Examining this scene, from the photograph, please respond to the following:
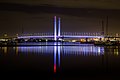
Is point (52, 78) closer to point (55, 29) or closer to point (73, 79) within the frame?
point (73, 79)

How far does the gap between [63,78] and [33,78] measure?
0.95 m

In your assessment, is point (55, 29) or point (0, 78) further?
point (55, 29)

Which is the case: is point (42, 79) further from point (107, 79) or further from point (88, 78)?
point (107, 79)

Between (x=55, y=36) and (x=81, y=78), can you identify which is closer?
(x=81, y=78)

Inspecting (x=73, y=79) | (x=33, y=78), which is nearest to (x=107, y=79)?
(x=73, y=79)

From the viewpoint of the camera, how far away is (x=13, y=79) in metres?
8.17

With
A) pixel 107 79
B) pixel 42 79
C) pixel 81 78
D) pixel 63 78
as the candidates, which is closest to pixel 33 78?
pixel 42 79

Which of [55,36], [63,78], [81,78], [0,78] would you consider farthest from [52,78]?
[55,36]

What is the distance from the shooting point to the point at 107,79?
27.0ft

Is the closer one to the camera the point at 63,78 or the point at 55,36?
the point at 63,78

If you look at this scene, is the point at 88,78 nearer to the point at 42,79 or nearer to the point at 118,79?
the point at 118,79

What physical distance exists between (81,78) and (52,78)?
933 millimetres

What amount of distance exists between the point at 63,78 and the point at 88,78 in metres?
0.80

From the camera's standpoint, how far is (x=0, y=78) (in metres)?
8.23
